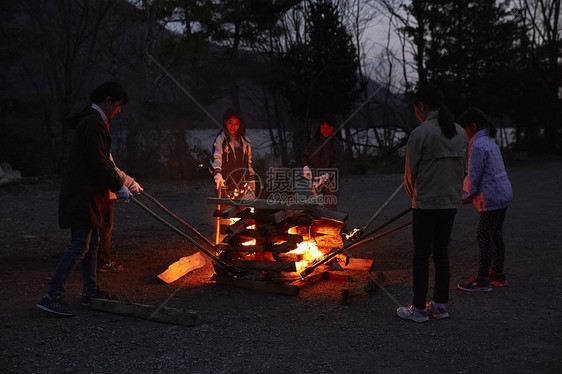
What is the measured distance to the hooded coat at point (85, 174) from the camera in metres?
4.29

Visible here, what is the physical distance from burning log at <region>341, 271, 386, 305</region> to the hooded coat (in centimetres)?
229

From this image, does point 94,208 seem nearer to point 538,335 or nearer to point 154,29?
point 538,335

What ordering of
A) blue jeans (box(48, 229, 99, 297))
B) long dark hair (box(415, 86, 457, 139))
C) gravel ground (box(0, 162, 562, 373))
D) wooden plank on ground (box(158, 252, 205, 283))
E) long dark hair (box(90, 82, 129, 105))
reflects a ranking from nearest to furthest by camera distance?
1. gravel ground (box(0, 162, 562, 373))
2. long dark hair (box(415, 86, 457, 139))
3. blue jeans (box(48, 229, 99, 297))
4. long dark hair (box(90, 82, 129, 105))
5. wooden plank on ground (box(158, 252, 205, 283))

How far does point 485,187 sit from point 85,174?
12.3ft

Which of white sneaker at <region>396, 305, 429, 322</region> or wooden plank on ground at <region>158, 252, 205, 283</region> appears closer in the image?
white sneaker at <region>396, 305, 429, 322</region>

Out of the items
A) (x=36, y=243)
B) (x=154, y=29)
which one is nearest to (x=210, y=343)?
(x=36, y=243)

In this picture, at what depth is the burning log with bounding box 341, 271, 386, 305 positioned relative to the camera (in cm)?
470

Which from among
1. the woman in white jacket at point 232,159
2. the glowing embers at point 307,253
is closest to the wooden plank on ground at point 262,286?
the glowing embers at point 307,253

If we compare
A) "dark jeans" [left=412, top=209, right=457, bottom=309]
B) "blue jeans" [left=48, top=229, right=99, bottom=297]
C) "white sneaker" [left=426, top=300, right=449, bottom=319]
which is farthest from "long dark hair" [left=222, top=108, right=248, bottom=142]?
"white sneaker" [left=426, top=300, right=449, bottom=319]

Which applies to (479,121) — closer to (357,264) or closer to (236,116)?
(357,264)

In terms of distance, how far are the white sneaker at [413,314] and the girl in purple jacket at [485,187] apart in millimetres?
1040

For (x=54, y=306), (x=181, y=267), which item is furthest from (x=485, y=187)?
(x=54, y=306)

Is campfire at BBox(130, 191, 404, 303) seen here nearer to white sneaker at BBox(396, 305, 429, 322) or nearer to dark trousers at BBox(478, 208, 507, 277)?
white sneaker at BBox(396, 305, 429, 322)

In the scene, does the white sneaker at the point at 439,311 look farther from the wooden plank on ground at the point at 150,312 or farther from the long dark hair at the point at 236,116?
the long dark hair at the point at 236,116
